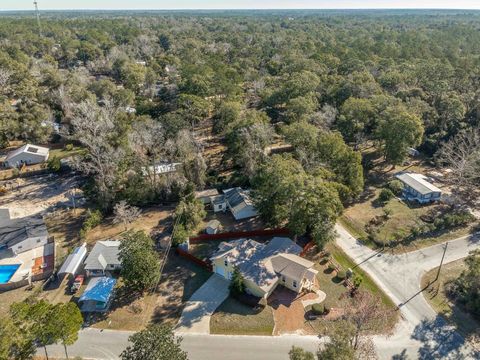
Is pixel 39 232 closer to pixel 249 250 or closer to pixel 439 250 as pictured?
pixel 249 250

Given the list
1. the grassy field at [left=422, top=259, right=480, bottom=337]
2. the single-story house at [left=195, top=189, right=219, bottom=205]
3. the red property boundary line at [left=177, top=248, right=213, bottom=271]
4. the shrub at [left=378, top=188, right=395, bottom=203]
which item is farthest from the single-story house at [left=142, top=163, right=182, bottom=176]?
the grassy field at [left=422, top=259, right=480, bottom=337]

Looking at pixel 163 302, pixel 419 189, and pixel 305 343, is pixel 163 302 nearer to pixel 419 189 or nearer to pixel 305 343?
pixel 305 343

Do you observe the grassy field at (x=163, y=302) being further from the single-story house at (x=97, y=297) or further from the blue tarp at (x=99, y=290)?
the blue tarp at (x=99, y=290)

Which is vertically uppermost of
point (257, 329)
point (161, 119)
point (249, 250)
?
point (161, 119)

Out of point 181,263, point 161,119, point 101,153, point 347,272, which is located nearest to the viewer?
point 347,272

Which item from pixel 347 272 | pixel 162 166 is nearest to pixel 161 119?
pixel 162 166

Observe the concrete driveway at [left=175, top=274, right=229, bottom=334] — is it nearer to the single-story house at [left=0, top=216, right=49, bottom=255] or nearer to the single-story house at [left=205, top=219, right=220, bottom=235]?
the single-story house at [left=205, top=219, right=220, bottom=235]

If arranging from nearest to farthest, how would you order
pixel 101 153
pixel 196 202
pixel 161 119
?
pixel 196 202 → pixel 101 153 → pixel 161 119

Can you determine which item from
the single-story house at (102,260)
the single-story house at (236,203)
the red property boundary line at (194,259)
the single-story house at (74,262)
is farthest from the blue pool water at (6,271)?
the single-story house at (236,203)

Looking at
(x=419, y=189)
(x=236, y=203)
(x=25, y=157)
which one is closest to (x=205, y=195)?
(x=236, y=203)
